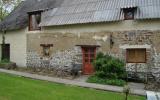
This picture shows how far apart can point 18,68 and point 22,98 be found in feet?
42.2

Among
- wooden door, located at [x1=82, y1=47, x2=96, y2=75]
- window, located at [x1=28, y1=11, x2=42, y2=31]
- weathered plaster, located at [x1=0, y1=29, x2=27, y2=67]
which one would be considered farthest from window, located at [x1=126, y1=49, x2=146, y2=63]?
weathered plaster, located at [x1=0, y1=29, x2=27, y2=67]

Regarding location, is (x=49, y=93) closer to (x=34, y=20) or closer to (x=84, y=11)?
(x=84, y=11)

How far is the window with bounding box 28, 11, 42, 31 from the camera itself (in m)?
25.2

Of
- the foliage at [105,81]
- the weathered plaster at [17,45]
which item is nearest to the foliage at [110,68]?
the foliage at [105,81]

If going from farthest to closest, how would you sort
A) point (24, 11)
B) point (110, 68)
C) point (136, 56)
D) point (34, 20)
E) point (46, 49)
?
point (24, 11), point (34, 20), point (46, 49), point (136, 56), point (110, 68)

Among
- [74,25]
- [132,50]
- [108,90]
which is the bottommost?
[108,90]

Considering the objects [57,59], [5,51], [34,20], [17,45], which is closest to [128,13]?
[57,59]

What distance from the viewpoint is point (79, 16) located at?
72.5 feet

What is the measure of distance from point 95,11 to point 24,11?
8795mm

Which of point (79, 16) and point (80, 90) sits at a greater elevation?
point (79, 16)

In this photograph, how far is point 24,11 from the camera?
2833 cm

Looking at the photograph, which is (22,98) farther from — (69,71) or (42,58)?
(42,58)

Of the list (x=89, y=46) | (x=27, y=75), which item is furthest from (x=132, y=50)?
(x=27, y=75)

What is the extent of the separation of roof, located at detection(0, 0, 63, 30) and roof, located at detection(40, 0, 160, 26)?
3.98ft
